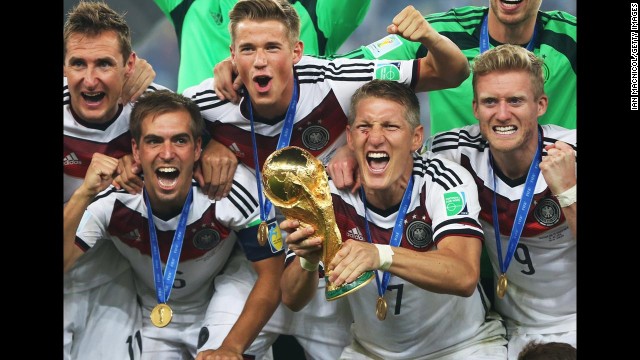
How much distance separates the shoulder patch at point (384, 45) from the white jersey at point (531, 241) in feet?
1.22

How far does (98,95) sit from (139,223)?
1.62 feet

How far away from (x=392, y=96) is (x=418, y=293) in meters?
0.71

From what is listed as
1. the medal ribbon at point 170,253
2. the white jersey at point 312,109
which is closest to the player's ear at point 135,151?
the medal ribbon at point 170,253

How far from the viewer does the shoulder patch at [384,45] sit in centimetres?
414

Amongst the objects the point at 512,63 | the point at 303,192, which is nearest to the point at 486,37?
the point at 512,63

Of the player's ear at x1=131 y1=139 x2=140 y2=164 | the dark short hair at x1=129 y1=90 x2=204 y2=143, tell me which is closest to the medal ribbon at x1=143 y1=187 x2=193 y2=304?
the player's ear at x1=131 y1=139 x2=140 y2=164

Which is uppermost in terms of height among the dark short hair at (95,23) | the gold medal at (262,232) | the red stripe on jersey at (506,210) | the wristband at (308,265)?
the dark short hair at (95,23)

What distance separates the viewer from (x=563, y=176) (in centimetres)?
398

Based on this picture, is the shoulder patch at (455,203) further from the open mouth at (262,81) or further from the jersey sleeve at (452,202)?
the open mouth at (262,81)

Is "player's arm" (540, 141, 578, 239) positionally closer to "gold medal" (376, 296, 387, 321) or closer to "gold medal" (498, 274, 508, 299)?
"gold medal" (498, 274, 508, 299)

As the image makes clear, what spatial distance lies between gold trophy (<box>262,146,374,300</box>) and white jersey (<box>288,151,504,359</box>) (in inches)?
21.5

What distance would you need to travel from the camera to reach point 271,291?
13.4ft

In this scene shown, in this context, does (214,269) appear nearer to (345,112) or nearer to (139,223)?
(139,223)

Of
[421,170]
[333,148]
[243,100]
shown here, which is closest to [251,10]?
[243,100]
